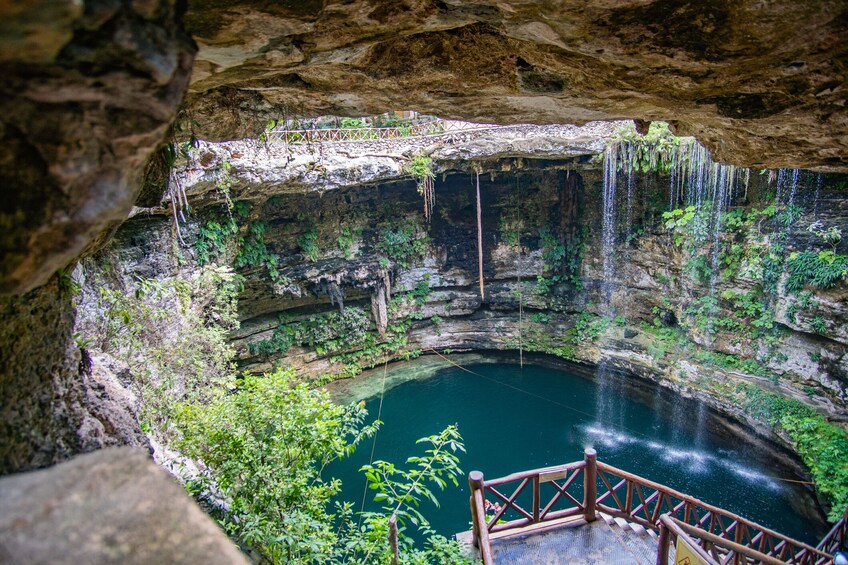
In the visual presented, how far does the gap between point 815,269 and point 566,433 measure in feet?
20.6

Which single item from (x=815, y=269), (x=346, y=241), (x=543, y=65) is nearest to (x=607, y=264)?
(x=815, y=269)

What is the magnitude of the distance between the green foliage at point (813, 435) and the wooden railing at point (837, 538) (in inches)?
94.5

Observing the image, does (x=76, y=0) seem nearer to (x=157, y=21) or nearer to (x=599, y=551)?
(x=157, y=21)

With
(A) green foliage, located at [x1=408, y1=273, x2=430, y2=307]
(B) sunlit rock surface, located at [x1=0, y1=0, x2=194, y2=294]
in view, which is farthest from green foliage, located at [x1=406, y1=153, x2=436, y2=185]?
(B) sunlit rock surface, located at [x1=0, y1=0, x2=194, y2=294]

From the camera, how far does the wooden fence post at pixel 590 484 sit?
19.6 feet

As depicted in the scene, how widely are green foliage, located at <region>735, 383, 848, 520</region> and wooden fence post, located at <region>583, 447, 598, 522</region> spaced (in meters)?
5.23

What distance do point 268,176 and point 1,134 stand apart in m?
9.75

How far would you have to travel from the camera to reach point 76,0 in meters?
1.20

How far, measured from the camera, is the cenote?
941 cm

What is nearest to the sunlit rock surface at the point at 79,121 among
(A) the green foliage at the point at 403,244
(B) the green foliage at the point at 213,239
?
(B) the green foliage at the point at 213,239

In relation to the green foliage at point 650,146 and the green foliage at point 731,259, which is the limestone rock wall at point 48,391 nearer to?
the green foliage at point 650,146

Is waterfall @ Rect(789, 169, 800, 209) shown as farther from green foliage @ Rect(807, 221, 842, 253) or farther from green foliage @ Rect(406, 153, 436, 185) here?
green foliage @ Rect(406, 153, 436, 185)

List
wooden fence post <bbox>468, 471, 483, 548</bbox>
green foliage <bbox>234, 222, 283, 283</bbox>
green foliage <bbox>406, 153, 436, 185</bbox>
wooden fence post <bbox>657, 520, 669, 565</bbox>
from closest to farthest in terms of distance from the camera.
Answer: wooden fence post <bbox>657, 520, 669, 565</bbox> → wooden fence post <bbox>468, 471, 483, 548</bbox> → green foliage <bbox>234, 222, 283, 283</bbox> → green foliage <bbox>406, 153, 436, 185</bbox>

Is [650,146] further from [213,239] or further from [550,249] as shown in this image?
[213,239]
